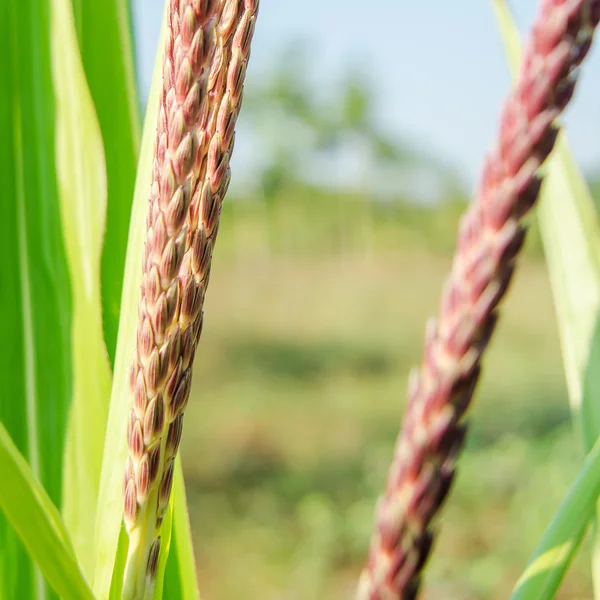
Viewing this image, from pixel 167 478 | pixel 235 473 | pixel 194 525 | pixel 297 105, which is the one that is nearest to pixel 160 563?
pixel 167 478

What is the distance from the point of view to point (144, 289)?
0.20m

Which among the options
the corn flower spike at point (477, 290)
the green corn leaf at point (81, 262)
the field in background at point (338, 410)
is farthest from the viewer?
the field in background at point (338, 410)

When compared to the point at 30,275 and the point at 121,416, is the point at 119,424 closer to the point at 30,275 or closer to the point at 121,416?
the point at 121,416

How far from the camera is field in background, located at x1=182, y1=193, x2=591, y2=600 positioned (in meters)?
2.30

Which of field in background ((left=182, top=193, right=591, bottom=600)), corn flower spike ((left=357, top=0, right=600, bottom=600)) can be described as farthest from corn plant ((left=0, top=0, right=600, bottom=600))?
field in background ((left=182, top=193, right=591, bottom=600))

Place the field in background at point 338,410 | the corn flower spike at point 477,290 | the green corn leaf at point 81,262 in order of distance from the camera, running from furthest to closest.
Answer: the field in background at point 338,410, the green corn leaf at point 81,262, the corn flower spike at point 477,290

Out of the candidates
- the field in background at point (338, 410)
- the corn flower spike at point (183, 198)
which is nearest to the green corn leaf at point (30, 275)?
the corn flower spike at point (183, 198)

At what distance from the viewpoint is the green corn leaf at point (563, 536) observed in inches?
9.2

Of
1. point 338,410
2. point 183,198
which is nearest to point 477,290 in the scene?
point 183,198

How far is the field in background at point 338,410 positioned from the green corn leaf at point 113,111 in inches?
37.1

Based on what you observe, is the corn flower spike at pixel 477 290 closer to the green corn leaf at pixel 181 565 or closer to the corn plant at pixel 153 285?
the corn plant at pixel 153 285

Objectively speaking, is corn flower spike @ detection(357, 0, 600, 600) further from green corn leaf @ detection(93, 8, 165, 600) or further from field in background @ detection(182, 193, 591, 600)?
field in background @ detection(182, 193, 591, 600)

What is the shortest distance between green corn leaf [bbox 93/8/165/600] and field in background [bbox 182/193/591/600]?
98 cm

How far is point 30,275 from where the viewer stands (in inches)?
12.1
